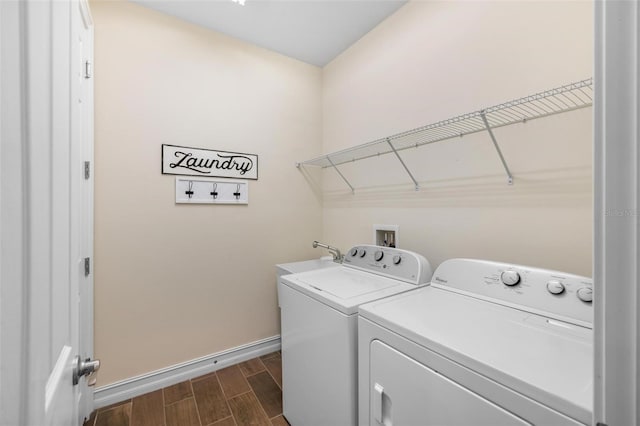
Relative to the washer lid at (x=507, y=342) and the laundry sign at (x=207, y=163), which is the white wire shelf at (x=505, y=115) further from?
the laundry sign at (x=207, y=163)

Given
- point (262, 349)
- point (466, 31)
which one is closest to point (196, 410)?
point (262, 349)

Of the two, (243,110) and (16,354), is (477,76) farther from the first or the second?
(16,354)

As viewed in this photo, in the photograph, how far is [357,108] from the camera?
2.31 metres

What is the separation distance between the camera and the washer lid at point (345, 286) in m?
1.20

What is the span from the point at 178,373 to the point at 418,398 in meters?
1.91

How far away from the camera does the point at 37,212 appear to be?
43 cm

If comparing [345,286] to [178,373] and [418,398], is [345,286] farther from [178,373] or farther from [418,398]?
[178,373]

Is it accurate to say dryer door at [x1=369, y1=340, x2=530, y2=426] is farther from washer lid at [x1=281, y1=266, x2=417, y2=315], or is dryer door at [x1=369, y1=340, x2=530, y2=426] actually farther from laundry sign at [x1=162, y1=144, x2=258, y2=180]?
laundry sign at [x1=162, y1=144, x2=258, y2=180]

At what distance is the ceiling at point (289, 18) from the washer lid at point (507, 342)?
207cm

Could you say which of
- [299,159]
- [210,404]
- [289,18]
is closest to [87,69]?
[289,18]

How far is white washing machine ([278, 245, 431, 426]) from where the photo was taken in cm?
113

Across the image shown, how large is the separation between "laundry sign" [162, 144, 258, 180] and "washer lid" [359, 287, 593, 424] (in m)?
1.63

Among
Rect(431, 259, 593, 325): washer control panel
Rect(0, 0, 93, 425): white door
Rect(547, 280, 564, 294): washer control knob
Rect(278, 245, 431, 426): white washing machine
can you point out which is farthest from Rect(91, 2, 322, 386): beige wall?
Rect(547, 280, 564, 294): washer control knob

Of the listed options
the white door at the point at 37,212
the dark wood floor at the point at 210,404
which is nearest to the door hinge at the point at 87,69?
the white door at the point at 37,212
